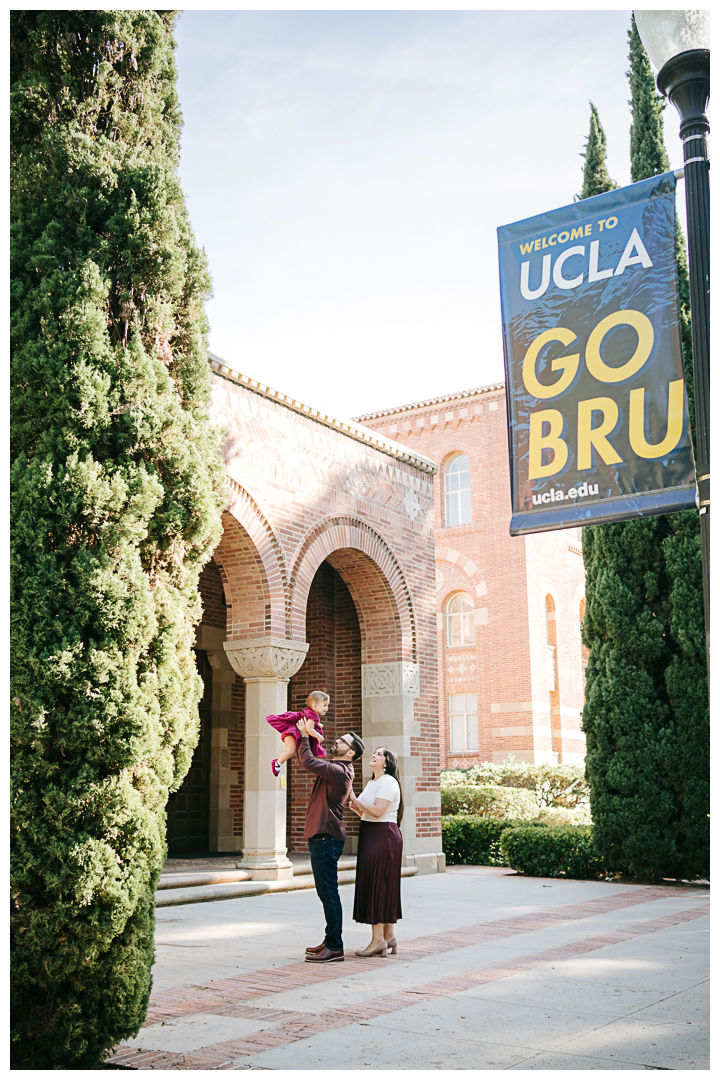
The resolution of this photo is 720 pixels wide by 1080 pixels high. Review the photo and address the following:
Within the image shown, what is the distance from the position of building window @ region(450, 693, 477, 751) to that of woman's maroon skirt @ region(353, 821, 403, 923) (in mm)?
18693

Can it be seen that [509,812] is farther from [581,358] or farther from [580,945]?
[581,358]

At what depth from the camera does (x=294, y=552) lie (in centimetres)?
1119

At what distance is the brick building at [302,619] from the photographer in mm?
10648

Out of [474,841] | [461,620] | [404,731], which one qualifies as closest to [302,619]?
[404,731]

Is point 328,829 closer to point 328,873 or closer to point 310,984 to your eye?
point 328,873

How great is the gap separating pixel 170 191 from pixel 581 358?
2.39m

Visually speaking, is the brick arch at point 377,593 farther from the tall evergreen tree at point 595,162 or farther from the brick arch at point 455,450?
the brick arch at point 455,450

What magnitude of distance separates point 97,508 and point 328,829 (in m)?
3.22

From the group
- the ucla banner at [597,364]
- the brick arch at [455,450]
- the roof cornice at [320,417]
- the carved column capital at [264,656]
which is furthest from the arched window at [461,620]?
the ucla banner at [597,364]

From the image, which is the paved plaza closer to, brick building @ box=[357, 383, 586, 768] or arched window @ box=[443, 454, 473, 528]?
brick building @ box=[357, 383, 586, 768]

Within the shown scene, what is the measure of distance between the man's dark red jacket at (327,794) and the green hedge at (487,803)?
32.2ft

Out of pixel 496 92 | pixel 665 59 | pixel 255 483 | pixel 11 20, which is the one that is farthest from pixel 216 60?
pixel 255 483

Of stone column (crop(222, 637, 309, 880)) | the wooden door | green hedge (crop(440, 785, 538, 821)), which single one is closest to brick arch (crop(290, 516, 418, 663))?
stone column (crop(222, 637, 309, 880))

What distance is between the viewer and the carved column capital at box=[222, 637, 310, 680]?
10.7 metres
